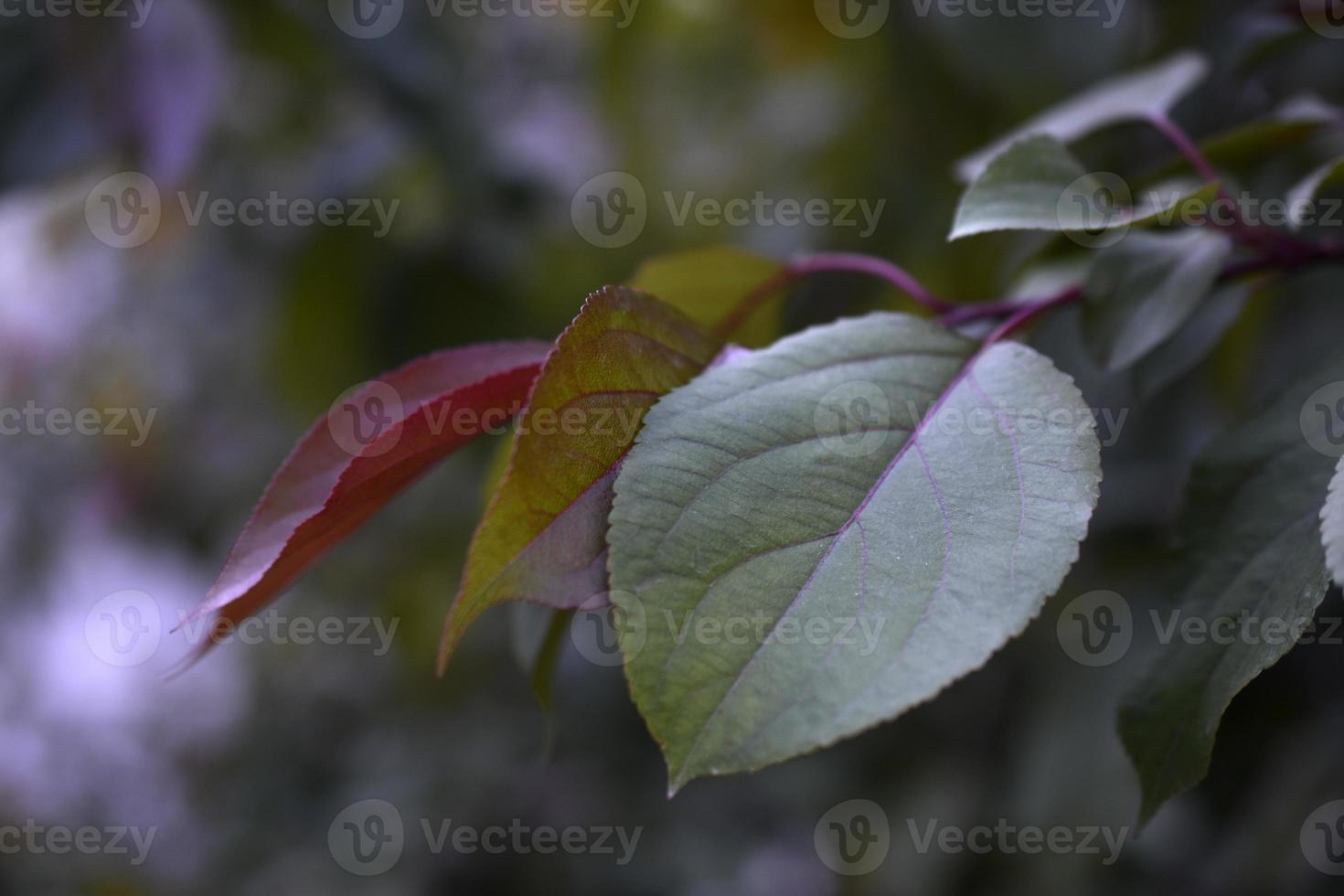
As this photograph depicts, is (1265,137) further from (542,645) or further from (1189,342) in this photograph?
(542,645)

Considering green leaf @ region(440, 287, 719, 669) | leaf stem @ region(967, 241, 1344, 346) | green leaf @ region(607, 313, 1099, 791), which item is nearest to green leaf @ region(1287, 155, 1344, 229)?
leaf stem @ region(967, 241, 1344, 346)

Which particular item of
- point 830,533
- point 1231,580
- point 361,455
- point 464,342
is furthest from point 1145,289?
point 464,342

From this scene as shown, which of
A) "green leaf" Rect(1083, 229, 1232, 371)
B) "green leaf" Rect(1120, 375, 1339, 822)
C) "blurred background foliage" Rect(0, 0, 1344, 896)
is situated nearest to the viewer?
"green leaf" Rect(1120, 375, 1339, 822)

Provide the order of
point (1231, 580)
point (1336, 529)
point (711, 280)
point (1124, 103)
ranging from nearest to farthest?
point (1336, 529)
point (1231, 580)
point (711, 280)
point (1124, 103)

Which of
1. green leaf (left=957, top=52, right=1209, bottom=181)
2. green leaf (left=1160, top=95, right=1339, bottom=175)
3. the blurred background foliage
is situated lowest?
the blurred background foliage

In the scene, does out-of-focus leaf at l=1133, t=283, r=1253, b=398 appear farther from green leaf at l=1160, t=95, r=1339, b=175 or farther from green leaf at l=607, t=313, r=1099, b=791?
green leaf at l=607, t=313, r=1099, b=791

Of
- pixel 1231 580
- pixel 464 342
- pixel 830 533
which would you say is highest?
pixel 830 533
